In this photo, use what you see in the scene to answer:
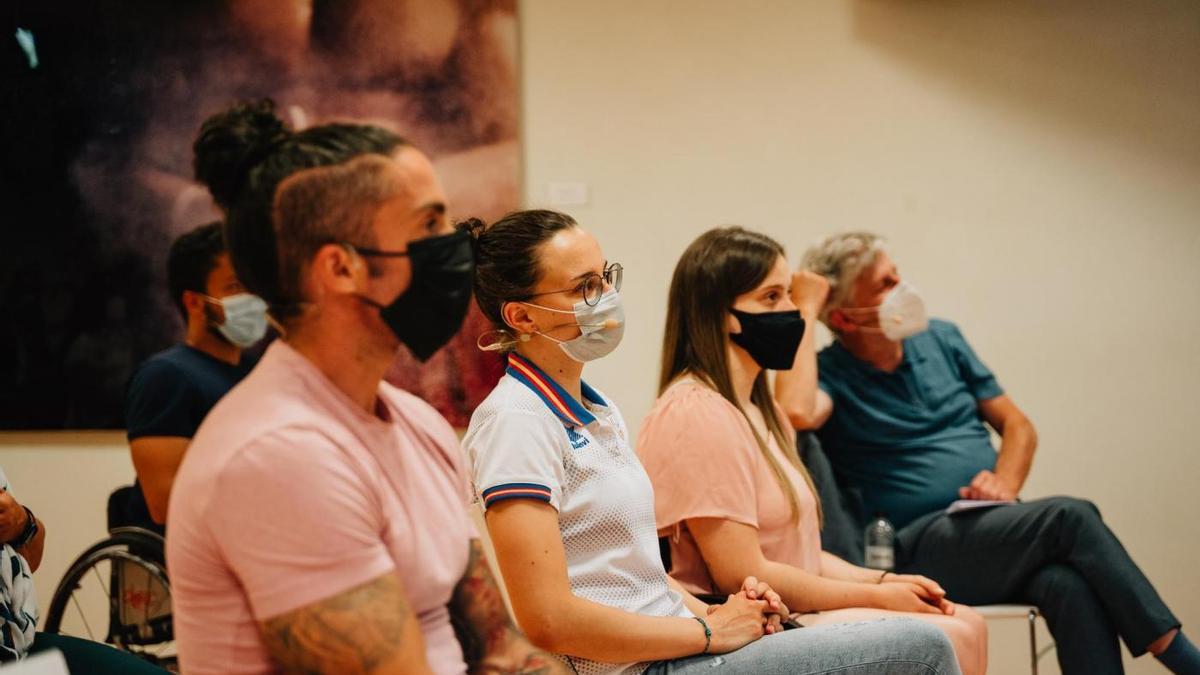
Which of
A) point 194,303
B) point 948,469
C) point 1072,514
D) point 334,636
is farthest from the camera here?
point 948,469

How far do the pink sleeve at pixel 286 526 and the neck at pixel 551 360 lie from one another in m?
0.71

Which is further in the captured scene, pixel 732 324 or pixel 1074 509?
pixel 1074 509

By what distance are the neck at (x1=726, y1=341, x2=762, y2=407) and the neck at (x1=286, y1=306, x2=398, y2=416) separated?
119 cm

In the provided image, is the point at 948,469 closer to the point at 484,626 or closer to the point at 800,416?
the point at 800,416

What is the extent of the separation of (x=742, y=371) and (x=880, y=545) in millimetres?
865

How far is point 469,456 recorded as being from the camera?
1522 millimetres

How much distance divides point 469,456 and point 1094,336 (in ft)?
8.85

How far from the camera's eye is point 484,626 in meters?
1.06

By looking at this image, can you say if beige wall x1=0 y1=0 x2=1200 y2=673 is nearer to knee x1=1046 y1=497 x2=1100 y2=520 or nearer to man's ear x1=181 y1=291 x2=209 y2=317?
knee x1=1046 y1=497 x2=1100 y2=520

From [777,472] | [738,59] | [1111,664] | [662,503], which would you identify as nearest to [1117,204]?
[738,59]

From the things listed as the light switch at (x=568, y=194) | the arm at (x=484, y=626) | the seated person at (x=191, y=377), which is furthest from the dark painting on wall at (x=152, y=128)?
the arm at (x=484, y=626)

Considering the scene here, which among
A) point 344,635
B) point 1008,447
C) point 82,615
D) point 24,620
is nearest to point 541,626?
point 344,635

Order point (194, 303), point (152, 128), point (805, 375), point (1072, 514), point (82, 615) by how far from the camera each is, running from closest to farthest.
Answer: point (194, 303), point (82, 615), point (1072, 514), point (805, 375), point (152, 128)

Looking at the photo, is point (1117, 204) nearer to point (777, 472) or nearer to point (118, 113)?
point (777, 472)
